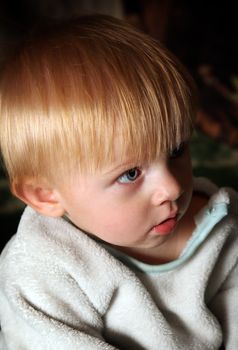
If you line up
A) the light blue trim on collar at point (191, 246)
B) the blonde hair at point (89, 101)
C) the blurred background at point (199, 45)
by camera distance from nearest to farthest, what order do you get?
the blonde hair at point (89, 101), the light blue trim on collar at point (191, 246), the blurred background at point (199, 45)

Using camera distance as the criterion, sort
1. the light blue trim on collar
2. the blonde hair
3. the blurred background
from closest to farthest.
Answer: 1. the blonde hair
2. the light blue trim on collar
3. the blurred background

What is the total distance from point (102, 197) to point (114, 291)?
15cm

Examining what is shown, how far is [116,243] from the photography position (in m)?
0.72

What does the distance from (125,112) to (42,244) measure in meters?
0.21

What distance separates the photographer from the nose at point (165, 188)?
0.65 metres

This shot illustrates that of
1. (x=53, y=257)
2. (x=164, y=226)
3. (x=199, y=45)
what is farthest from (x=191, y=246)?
(x=199, y=45)

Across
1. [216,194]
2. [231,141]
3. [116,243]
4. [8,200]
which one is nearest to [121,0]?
[231,141]

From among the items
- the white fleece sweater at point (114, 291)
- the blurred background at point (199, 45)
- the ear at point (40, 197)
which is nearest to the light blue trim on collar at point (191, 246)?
the white fleece sweater at point (114, 291)

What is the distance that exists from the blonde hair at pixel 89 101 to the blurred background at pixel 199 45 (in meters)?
0.54

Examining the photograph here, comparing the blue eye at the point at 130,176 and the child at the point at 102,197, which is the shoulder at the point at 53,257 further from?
the blue eye at the point at 130,176

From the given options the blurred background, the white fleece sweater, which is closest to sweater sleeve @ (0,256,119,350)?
the white fleece sweater

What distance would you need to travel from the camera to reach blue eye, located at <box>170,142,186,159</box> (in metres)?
0.67

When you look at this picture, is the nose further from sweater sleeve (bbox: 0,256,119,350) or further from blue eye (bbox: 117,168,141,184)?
sweater sleeve (bbox: 0,256,119,350)

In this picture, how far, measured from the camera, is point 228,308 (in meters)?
0.84
